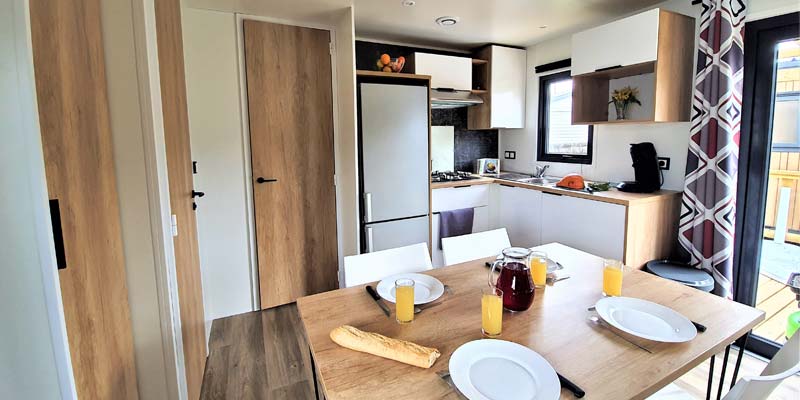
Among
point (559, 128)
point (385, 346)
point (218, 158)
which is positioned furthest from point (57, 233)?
point (559, 128)

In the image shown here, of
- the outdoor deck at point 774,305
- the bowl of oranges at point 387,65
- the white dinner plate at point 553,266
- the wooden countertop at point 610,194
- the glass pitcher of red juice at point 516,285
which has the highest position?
the bowl of oranges at point 387,65

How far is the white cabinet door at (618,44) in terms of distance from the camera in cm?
241

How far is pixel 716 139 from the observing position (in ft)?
7.50

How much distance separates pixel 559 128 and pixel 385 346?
3.22 meters

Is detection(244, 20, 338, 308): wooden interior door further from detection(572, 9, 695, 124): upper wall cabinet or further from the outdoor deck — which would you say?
the outdoor deck

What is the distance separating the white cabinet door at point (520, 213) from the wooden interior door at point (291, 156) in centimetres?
159

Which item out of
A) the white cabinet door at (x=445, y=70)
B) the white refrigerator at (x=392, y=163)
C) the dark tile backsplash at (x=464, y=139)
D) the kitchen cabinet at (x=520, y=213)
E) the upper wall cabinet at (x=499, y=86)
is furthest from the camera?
the dark tile backsplash at (x=464, y=139)

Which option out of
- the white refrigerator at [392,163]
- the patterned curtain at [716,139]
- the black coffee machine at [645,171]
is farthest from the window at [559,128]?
the white refrigerator at [392,163]

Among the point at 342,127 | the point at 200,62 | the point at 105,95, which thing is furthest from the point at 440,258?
the point at 105,95

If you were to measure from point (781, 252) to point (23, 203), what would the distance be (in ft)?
10.7

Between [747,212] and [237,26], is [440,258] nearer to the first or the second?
[747,212]

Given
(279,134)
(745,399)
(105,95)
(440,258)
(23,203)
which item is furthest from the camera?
(440,258)

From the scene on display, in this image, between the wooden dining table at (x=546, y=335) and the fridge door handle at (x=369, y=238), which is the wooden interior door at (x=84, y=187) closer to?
the wooden dining table at (x=546, y=335)

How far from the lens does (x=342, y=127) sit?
9.78ft
